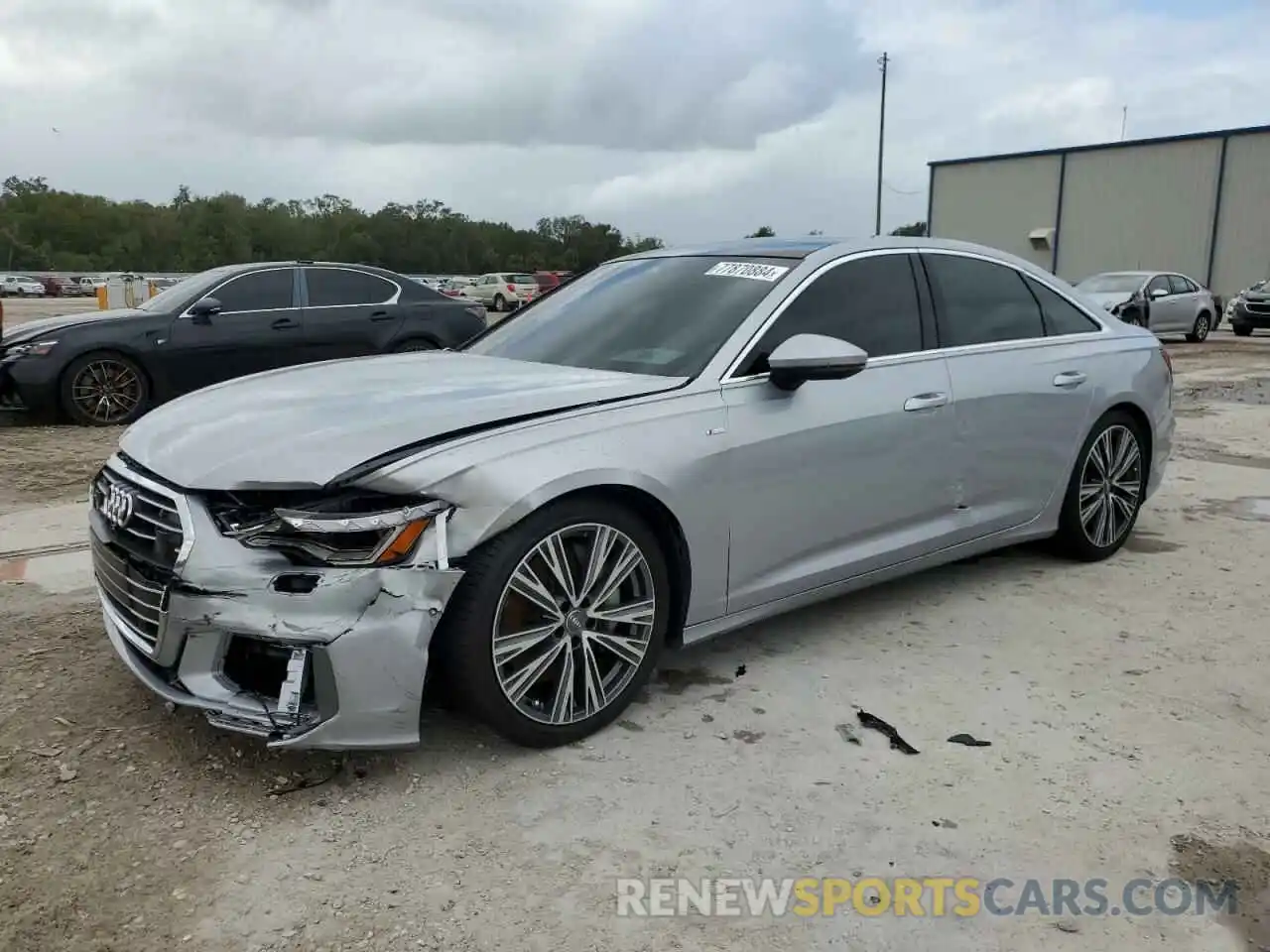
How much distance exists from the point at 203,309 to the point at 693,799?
23.9 feet

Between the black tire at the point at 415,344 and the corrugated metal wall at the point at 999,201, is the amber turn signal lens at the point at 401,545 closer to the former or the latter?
the black tire at the point at 415,344

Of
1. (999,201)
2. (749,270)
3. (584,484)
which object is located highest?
(999,201)

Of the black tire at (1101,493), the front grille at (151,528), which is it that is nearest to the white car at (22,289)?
the front grille at (151,528)

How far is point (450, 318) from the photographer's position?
9695mm

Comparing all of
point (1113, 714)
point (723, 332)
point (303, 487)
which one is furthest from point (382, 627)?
point (1113, 714)

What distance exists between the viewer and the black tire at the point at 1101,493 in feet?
15.4

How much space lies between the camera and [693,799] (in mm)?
2771

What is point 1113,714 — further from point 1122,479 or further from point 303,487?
point 303,487

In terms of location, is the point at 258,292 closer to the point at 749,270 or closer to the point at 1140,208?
the point at 749,270

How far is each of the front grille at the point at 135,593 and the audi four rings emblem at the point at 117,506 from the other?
81 millimetres

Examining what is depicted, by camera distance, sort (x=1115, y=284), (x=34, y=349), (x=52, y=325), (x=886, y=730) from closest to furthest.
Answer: (x=886, y=730) < (x=34, y=349) < (x=52, y=325) < (x=1115, y=284)

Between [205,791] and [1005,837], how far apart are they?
6.84 feet

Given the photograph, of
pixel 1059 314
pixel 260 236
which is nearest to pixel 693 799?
pixel 1059 314

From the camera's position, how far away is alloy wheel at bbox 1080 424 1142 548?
15.6 feet
